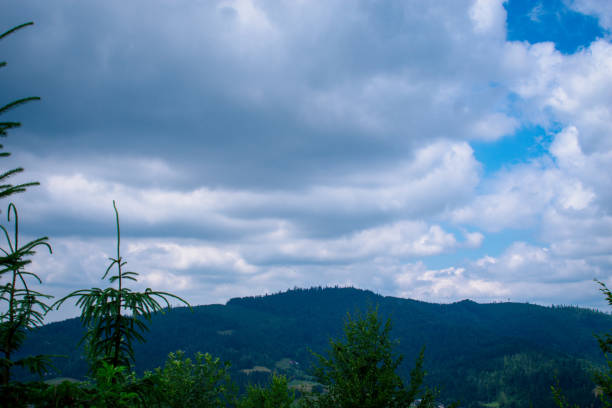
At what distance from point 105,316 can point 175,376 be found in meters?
24.5

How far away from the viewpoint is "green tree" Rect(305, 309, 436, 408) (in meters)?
20.5

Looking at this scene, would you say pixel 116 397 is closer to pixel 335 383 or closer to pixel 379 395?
pixel 379 395

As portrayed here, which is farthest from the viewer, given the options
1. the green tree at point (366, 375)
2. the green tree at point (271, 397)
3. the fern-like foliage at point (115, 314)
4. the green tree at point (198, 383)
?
the green tree at point (198, 383)

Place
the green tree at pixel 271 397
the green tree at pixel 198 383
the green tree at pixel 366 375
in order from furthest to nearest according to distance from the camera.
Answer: the green tree at pixel 198 383
the green tree at pixel 271 397
the green tree at pixel 366 375

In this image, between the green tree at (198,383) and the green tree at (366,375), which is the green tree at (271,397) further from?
the green tree at (366,375)

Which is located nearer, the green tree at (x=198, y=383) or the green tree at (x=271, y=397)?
the green tree at (x=271, y=397)

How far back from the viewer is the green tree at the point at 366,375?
2047cm

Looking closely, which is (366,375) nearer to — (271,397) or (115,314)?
(271,397)

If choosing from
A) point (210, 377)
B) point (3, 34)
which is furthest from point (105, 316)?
point (210, 377)

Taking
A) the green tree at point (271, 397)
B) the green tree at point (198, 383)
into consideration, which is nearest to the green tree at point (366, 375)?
the green tree at point (271, 397)

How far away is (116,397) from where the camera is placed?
566 centimetres

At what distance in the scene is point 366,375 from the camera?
2116 centimetres

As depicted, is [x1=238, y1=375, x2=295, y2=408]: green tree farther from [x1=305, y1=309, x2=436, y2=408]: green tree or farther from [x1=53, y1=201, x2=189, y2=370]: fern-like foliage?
[x1=53, y1=201, x2=189, y2=370]: fern-like foliage

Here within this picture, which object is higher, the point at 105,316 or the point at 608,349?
the point at 105,316
